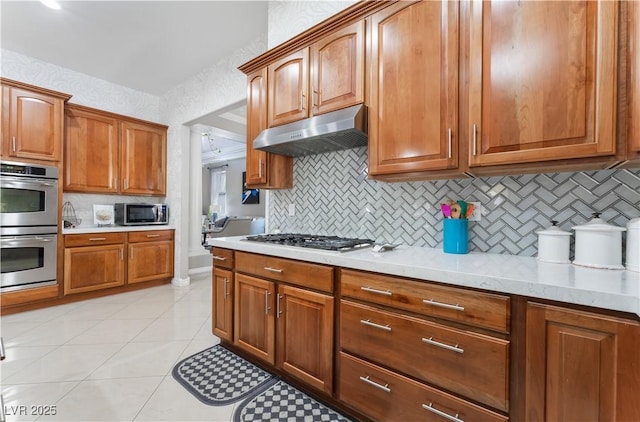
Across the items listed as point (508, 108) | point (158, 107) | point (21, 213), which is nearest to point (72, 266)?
point (21, 213)

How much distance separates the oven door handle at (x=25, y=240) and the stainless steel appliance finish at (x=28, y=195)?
0.14 metres

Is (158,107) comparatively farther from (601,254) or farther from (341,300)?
(601,254)

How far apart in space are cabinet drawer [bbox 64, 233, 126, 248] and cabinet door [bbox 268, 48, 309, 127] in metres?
2.80

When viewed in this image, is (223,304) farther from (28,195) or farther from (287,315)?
(28,195)

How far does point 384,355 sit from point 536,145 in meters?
1.15

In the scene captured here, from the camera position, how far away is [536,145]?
117 centimetres

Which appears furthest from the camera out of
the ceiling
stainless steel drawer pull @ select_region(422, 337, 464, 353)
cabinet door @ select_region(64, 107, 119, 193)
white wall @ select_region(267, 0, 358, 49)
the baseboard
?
the baseboard

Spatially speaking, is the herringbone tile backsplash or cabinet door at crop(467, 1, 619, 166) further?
the herringbone tile backsplash

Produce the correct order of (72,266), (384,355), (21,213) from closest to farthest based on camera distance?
(384,355)
(21,213)
(72,266)

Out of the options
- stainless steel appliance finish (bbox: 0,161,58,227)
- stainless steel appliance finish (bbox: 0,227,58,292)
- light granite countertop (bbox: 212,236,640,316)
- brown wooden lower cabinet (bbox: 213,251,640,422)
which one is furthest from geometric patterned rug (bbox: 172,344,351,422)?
stainless steel appliance finish (bbox: 0,161,58,227)

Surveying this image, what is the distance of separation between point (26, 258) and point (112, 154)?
154cm

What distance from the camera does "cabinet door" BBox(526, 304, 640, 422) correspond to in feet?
2.67

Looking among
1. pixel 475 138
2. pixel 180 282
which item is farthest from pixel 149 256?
pixel 475 138

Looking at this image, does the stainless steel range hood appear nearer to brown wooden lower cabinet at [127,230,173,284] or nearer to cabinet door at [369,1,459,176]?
cabinet door at [369,1,459,176]
